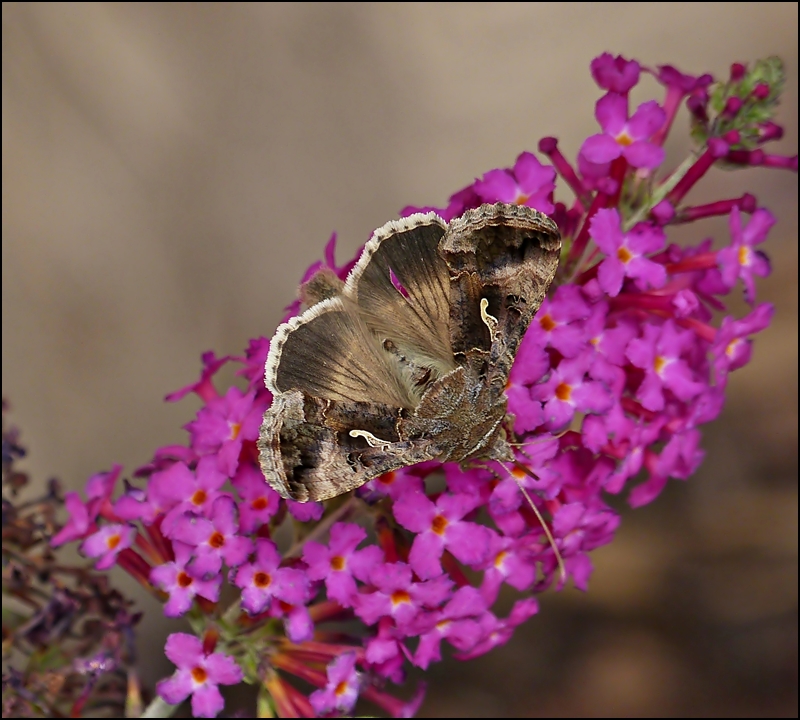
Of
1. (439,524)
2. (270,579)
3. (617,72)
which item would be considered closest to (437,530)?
(439,524)

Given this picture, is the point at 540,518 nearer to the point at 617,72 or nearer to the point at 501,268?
the point at 501,268

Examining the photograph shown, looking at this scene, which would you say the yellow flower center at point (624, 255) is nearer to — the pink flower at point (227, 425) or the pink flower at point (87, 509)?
the pink flower at point (227, 425)

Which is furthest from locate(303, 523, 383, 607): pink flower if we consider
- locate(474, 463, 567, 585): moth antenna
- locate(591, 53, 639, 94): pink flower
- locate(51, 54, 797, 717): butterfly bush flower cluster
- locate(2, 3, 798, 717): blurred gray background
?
locate(2, 3, 798, 717): blurred gray background

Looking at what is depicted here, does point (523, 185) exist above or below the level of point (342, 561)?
above

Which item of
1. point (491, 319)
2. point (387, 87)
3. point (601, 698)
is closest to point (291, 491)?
point (491, 319)

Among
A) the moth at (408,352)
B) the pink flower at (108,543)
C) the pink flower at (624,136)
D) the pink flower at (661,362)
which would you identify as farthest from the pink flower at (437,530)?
the pink flower at (624,136)

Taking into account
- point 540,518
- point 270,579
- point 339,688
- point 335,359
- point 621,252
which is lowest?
point 339,688
